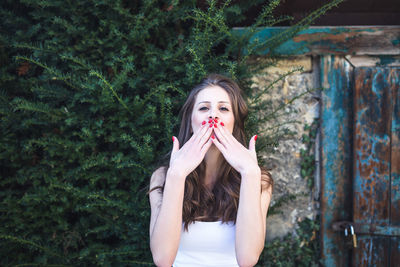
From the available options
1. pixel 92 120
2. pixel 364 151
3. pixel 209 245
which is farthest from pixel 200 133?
pixel 364 151

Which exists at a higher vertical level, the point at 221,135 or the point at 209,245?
the point at 221,135

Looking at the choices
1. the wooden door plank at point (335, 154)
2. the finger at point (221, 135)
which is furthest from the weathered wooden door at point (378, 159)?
the finger at point (221, 135)

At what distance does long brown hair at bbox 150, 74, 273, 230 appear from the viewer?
2.03 m

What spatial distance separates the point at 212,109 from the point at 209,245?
954 mm

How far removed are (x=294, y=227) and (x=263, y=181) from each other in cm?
118

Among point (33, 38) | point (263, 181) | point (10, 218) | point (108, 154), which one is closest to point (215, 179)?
point (263, 181)

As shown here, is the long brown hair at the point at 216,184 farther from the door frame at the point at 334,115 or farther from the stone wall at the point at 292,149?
the door frame at the point at 334,115

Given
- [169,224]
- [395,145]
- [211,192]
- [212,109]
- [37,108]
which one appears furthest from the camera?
[395,145]

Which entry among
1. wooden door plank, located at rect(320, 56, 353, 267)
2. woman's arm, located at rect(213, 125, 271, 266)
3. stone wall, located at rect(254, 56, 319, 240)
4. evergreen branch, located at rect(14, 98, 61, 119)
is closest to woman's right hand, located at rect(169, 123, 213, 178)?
woman's arm, located at rect(213, 125, 271, 266)

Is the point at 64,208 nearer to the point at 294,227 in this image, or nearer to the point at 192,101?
the point at 192,101

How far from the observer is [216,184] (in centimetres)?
221

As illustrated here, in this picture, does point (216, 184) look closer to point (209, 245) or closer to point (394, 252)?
point (209, 245)

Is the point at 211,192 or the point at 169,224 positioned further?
the point at 211,192

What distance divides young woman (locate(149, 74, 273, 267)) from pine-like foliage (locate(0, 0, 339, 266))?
0.40m
